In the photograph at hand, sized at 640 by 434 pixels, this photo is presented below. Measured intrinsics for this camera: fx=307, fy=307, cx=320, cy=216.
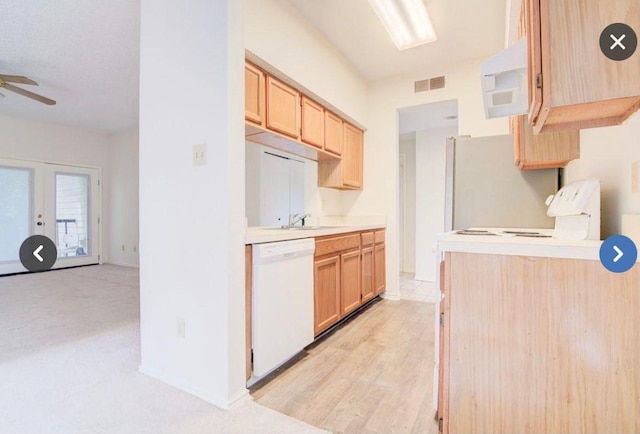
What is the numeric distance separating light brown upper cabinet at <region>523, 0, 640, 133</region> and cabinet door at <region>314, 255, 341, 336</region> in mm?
1784

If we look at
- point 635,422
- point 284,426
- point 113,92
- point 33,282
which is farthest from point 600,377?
point 33,282

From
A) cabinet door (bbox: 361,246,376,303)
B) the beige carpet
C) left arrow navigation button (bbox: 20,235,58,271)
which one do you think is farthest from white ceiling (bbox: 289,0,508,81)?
left arrow navigation button (bbox: 20,235,58,271)

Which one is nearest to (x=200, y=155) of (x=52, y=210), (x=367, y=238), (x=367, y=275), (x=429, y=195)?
(x=367, y=238)

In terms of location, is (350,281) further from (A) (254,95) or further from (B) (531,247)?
(B) (531,247)

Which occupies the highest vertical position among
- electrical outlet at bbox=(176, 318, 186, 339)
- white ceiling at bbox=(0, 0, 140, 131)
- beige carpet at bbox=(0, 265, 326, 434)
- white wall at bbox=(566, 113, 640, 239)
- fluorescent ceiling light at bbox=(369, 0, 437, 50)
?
white ceiling at bbox=(0, 0, 140, 131)

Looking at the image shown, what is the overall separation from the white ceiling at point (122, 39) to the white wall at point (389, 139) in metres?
0.17

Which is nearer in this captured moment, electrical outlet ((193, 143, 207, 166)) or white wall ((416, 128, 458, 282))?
electrical outlet ((193, 143, 207, 166))

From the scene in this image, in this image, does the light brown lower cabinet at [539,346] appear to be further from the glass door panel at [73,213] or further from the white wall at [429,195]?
the glass door panel at [73,213]

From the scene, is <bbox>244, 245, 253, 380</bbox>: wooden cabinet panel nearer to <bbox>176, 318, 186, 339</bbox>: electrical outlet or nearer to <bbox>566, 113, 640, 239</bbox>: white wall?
<bbox>176, 318, 186, 339</bbox>: electrical outlet

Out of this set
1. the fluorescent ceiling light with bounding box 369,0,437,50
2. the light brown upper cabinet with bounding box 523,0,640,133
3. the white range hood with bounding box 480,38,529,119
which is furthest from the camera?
the fluorescent ceiling light with bounding box 369,0,437,50

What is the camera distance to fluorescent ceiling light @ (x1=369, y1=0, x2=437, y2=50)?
8.08ft

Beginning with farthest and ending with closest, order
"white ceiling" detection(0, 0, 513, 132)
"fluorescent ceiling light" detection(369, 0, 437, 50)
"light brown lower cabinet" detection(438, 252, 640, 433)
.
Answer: "white ceiling" detection(0, 0, 513, 132)
"fluorescent ceiling light" detection(369, 0, 437, 50)
"light brown lower cabinet" detection(438, 252, 640, 433)

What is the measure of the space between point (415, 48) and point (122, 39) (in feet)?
9.64

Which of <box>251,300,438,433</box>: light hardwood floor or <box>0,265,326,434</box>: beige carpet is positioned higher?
<box>0,265,326,434</box>: beige carpet
